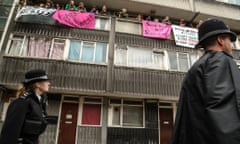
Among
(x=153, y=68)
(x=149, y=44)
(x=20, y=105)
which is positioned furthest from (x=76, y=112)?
(x=20, y=105)

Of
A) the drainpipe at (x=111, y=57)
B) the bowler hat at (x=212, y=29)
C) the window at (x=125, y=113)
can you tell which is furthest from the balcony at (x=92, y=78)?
the bowler hat at (x=212, y=29)

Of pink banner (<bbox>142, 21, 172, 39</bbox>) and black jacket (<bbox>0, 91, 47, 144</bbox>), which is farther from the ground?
pink banner (<bbox>142, 21, 172, 39</bbox>)

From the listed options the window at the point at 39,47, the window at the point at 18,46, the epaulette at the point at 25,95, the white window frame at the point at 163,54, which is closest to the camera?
the epaulette at the point at 25,95

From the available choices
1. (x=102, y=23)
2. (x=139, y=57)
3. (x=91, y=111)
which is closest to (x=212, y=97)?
(x=91, y=111)

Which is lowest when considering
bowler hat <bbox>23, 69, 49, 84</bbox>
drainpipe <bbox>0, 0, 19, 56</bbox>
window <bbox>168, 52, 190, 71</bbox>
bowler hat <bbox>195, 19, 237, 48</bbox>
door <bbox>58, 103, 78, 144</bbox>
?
door <bbox>58, 103, 78, 144</bbox>

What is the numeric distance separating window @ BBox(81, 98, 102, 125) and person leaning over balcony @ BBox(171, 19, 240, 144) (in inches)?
359

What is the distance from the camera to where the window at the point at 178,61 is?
1154 centimetres

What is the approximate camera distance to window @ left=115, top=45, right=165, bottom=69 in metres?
11.0

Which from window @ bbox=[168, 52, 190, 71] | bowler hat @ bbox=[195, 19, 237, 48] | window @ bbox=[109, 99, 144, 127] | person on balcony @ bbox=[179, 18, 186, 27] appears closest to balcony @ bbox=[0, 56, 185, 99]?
window @ bbox=[168, 52, 190, 71]

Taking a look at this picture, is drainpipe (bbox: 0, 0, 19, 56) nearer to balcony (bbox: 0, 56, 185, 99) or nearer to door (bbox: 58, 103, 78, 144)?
balcony (bbox: 0, 56, 185, 99)

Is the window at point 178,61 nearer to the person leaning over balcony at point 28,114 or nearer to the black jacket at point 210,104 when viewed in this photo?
the person leaning over balcony at point 28,114

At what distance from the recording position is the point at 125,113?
426 inches

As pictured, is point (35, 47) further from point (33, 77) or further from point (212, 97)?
point (212, 97)

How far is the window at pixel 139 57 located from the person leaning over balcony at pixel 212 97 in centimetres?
914
